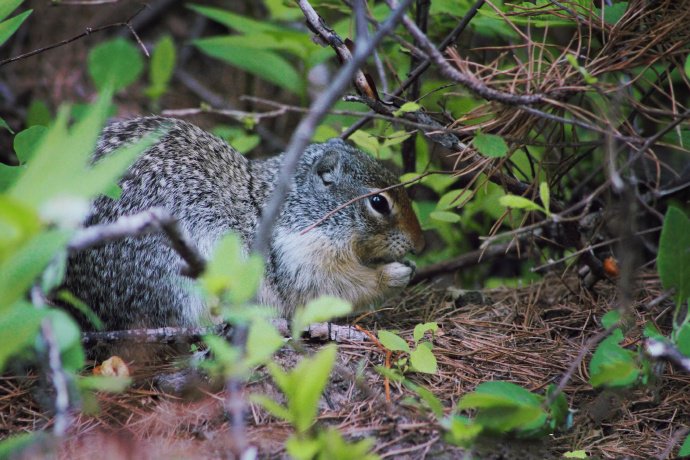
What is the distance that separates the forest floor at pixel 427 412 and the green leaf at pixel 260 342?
0.58 meters

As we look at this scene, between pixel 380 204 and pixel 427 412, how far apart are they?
62.1 inches

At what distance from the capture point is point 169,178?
148 inches

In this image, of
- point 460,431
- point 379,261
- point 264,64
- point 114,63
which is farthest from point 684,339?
point 114,63

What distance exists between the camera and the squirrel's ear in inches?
171

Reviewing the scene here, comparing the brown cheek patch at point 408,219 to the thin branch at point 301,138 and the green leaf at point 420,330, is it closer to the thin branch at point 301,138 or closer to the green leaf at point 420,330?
the green leaf at point 420,330

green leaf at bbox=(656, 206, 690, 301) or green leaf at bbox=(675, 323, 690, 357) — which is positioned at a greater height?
green leaf at bbox=(656, 206, 690, 301)

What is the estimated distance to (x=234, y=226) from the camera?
3.97 meters

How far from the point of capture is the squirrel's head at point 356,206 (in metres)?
4.19

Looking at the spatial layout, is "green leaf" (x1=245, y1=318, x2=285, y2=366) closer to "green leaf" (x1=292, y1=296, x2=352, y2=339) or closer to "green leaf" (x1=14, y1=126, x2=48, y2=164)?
"green leaf" (x1=292, y1=296, x2=352, y2=339)

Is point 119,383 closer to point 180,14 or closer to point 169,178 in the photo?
point 169,178

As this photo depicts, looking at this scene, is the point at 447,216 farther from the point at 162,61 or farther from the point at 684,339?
the point at 162,61

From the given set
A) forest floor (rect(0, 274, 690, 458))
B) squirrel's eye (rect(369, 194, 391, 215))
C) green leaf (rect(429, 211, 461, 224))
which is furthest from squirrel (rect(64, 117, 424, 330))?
forest floor (rect(0, 274, 690, 458))

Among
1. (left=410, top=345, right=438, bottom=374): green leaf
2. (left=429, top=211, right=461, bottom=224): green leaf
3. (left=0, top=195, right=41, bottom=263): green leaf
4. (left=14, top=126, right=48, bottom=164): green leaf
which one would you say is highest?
(left=0, top=195, right=41, bottom=263): green leaf

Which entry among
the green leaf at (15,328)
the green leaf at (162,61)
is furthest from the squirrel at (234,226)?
the green leaf at (162,61)
